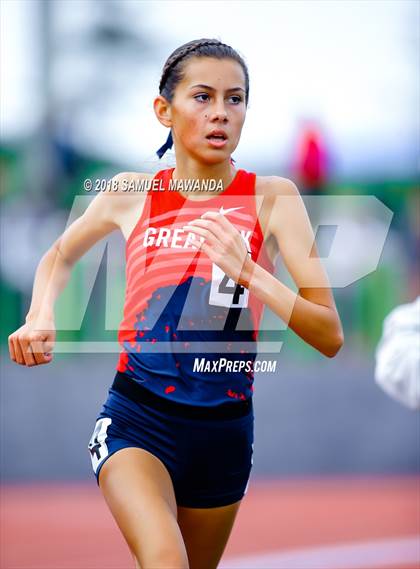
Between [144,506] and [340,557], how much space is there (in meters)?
3.41

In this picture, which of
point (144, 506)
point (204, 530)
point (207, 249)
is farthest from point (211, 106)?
point (204, 530)

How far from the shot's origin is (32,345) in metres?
2.96

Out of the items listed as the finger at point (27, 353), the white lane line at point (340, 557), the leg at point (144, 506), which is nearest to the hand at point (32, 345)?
the finger at point (27, 353)

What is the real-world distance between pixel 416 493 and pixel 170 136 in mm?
5144

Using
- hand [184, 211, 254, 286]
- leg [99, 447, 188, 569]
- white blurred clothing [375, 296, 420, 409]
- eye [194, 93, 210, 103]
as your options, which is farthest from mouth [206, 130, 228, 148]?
white blurred clothing [375, 296, 420, 409]

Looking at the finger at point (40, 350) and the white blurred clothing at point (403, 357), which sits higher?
the white blurred clothing at point (403, 357)

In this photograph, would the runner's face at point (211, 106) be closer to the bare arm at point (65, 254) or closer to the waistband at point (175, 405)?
the bare arm at point (65, 254)

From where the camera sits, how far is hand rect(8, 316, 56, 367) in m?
2.95

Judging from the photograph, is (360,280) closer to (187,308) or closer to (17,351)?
(187,308)

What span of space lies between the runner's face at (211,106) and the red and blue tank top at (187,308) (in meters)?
0.15

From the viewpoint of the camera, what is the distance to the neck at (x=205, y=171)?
309 cm

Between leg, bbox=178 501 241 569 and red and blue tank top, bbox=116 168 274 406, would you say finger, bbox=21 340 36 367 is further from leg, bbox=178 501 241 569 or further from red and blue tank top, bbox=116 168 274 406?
leg, bbox=178 501 241 569

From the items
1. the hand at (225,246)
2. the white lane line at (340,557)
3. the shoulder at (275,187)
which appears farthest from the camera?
the white lane line at (340,557)

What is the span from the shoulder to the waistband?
60 centimetres
